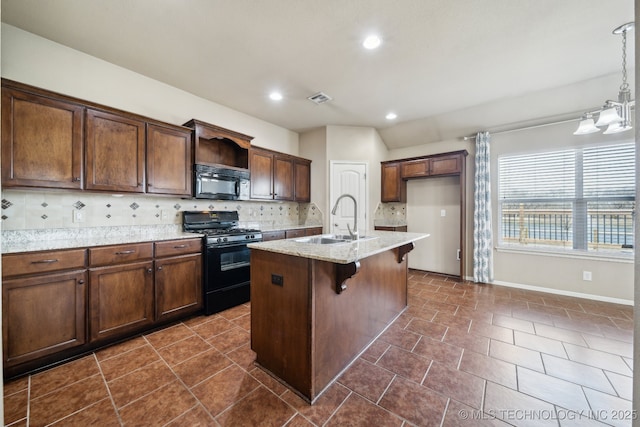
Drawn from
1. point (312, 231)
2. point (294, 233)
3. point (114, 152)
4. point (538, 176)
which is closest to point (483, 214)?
point (538, 176)

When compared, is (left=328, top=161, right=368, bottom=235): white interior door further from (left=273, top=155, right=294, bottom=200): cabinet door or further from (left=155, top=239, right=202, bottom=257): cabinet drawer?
(left=155, top=239, right=202, bottom=257): cabinet drawer

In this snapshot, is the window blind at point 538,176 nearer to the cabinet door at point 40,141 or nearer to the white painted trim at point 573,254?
the white painted trim at point 573,254

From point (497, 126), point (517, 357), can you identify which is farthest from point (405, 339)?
point (497, 126)

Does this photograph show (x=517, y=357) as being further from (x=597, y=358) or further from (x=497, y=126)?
(x=497, y=126)

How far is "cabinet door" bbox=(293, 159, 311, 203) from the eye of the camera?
473 centimetres

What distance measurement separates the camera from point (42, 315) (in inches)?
78.3

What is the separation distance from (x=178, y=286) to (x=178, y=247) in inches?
16.5

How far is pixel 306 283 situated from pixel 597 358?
8.40 feet

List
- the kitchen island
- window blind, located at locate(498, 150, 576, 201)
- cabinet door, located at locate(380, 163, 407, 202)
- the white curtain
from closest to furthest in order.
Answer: the kitchen island → window blind, located at locate(498, 150, 576, 201) → the white curtain → cabinet door, located at locate(380, 163, 407, 202)

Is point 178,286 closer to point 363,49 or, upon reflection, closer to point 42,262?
point 42,262

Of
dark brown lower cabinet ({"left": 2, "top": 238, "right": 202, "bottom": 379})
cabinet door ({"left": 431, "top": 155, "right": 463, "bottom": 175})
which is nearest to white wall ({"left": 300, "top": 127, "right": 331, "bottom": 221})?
cabinet door ({"left": 431, "top": 155, "right": 463, "bottom": 175})

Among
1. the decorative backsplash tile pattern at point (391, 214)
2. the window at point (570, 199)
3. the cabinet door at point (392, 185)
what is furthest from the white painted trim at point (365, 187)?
the window at point (570, 199)

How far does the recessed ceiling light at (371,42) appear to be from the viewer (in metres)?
2.38

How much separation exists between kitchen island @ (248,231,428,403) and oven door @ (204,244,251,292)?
1.18 m
